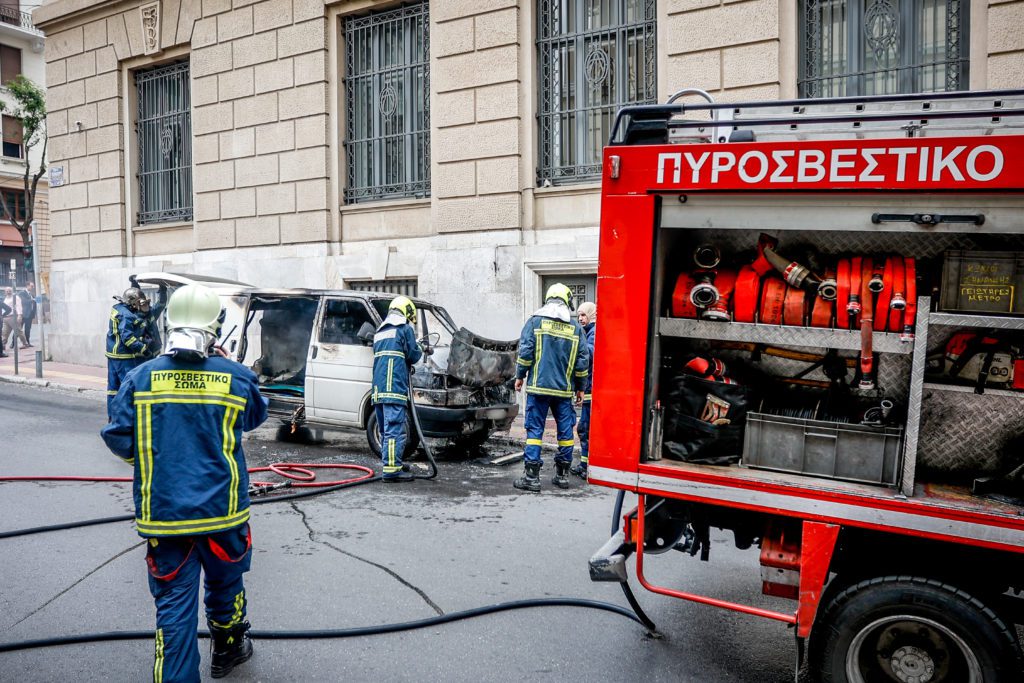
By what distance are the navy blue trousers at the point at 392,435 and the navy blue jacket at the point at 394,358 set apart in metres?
0.08

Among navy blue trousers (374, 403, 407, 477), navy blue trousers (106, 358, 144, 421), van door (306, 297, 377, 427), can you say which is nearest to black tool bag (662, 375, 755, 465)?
navy blue trousers (374, 403, 407, 477)

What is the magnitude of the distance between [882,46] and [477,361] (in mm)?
6274

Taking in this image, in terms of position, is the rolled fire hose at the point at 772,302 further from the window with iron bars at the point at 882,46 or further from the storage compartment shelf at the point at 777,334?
the window with iron bars at the point at 882,46

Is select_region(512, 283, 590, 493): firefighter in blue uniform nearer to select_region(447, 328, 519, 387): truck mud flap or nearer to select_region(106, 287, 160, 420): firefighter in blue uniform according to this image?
select_region(447, 328, 519, 387): truck mud flap

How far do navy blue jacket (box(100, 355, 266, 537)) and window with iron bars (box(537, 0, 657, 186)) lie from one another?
29.0 feet

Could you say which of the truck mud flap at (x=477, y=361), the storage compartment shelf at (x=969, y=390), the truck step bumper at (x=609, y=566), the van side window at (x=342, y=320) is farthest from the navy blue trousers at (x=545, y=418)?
the storage compartment shelf at (x=969, y=390)

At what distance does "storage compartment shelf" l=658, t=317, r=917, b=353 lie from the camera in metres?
3.22

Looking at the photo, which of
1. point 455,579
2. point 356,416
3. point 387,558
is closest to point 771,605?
point 455,579

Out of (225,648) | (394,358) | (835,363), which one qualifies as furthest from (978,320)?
(394,358)

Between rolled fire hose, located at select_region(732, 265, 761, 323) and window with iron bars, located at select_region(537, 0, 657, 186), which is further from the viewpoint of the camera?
window with iron bars, located at select_region(537, 0, 657, 186)

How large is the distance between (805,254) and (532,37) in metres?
9.05

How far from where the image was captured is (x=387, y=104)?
43.6 ft

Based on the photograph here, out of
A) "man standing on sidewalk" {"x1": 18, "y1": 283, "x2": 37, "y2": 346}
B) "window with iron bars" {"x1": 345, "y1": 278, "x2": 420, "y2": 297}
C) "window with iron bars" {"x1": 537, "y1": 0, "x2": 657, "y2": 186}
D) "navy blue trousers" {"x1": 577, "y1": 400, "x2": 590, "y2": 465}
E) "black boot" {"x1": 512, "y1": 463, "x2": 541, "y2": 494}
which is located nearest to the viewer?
"black boot" {"x1": 512, "y1": 463, "x2": 541, "y2": 494}

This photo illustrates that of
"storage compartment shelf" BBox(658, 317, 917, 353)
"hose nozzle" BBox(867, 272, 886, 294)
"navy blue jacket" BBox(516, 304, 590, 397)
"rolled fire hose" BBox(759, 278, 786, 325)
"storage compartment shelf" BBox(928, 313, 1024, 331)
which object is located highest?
"hose nozzle" BBox(867, 272, 886, 294)
